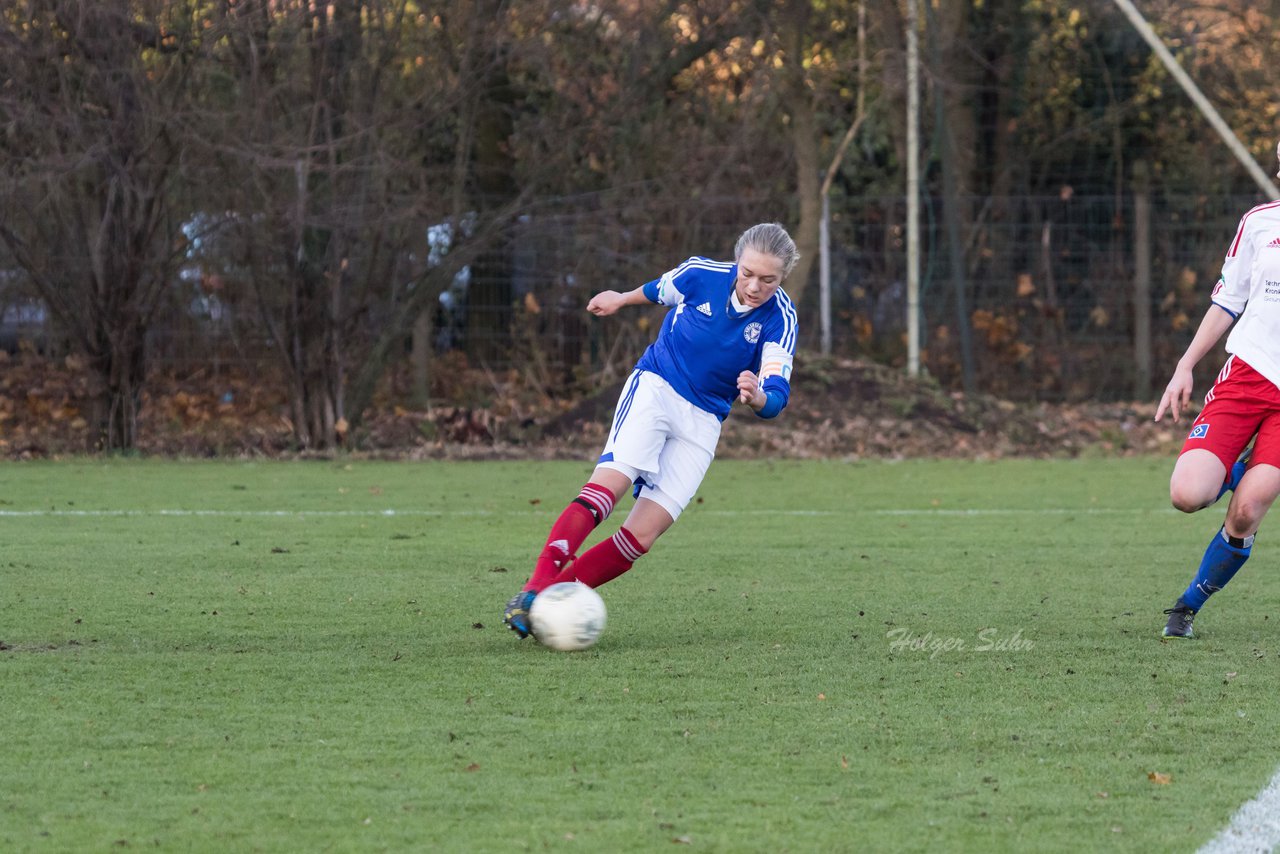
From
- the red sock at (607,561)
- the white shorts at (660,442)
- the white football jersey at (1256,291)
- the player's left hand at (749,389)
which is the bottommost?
the red sock at (607,561)

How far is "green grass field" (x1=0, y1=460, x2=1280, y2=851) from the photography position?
361cm

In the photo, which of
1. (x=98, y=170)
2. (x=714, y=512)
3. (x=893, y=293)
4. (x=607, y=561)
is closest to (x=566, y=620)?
(x=607, y=561)

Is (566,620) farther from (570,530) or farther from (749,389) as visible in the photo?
(749,389)

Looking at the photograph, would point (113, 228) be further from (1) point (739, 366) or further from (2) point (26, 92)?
(1) point (739, 366)

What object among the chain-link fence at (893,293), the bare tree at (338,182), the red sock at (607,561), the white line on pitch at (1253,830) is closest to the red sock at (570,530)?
the red sock at (607,561)

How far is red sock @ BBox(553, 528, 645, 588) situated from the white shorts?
180mm

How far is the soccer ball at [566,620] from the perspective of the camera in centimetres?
555

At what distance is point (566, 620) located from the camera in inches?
219

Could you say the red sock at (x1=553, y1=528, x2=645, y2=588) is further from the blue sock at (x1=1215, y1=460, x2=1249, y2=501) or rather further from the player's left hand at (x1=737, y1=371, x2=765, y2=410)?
the blue sock at (x1=1215, y1=460, x2=1249, y2=501)

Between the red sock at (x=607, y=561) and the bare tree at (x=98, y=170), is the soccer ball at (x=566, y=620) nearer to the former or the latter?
the red sock at (x=607, y=561)

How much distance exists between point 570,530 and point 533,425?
970 centimetres

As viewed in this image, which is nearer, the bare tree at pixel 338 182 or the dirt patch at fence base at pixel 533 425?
the bare tree at pixel 338 182

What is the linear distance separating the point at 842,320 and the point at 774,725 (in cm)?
1298

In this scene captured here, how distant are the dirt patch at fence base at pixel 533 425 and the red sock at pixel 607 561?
831 cm
